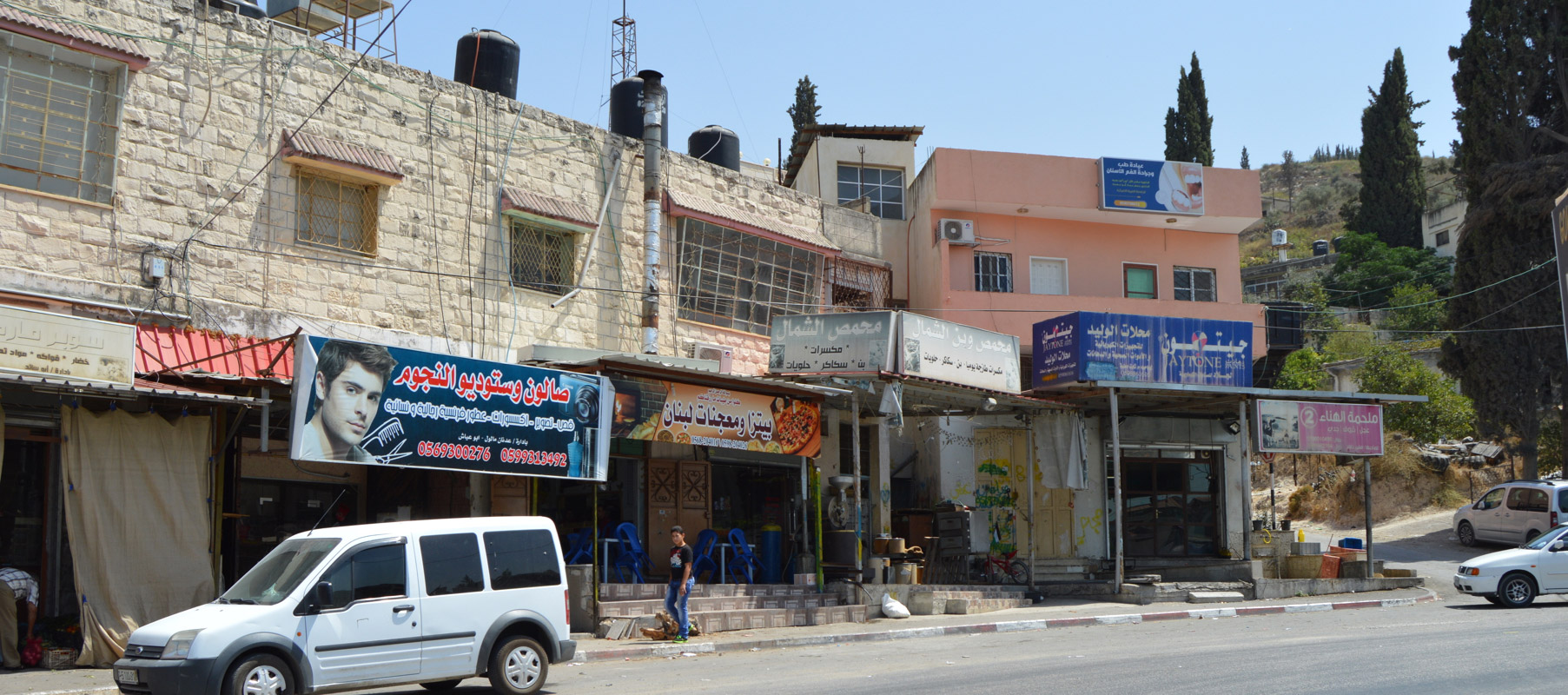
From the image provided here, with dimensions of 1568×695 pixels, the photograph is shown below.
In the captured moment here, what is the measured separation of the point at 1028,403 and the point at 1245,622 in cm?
539

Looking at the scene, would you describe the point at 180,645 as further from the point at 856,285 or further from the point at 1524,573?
the point at 1524,573

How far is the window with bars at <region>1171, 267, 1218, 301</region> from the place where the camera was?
27.5m

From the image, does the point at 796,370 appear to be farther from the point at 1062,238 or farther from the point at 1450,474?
the point at 1450,474

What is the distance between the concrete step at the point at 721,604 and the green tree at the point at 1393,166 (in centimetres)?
5450

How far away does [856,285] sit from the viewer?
2489cm

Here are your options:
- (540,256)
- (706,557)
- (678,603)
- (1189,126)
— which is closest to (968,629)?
(706,557)

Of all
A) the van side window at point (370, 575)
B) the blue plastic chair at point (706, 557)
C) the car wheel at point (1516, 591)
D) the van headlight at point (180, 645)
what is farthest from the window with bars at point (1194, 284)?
the van headlight at point (180, 645)

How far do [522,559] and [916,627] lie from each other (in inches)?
290

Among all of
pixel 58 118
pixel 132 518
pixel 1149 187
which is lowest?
pixel 132 518

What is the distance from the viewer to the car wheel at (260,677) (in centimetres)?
901

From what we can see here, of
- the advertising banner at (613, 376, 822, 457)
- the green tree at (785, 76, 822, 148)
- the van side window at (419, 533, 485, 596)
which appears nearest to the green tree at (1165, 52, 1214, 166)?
the green tree at (785, 76, 822, 148)

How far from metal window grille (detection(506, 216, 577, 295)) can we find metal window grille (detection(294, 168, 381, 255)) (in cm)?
227

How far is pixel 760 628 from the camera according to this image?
53.5 ft

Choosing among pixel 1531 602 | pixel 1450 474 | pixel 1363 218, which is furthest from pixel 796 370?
pixel 1363 218
